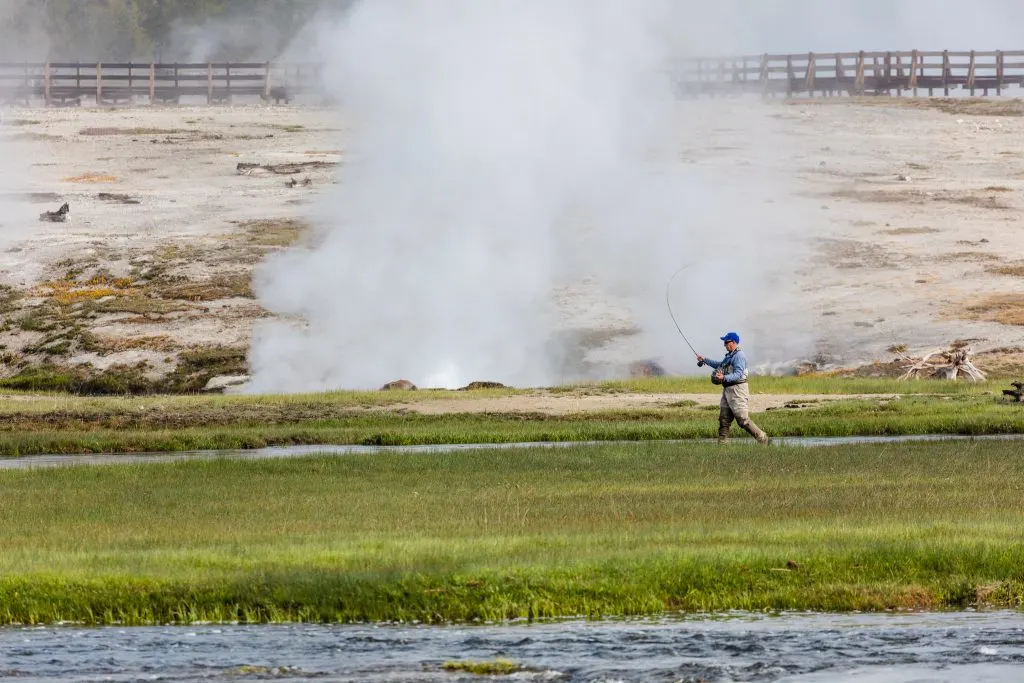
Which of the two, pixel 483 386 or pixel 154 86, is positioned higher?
pixel 154 86

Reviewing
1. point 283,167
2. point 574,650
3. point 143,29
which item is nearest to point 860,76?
point 283,167

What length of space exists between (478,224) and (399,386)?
9270mm

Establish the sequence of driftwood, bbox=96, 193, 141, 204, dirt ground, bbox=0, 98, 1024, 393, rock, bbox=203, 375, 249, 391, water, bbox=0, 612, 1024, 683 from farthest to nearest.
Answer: driftwood, bbox=96, 193, 141, 204, dirt ground, bbox=0, 98, 1024, 393, rock, bbox=203, 375, 249, 391, water, bbox=0, 612, 1024, 683

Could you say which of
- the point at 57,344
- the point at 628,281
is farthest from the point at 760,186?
the point at 57,344

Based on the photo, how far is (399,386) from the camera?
40562mm

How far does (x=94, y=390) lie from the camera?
4391 cm

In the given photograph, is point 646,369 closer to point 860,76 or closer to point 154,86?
point 860,76

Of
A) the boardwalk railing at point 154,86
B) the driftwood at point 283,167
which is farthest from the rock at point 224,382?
the boardwalk railing at point 154,86

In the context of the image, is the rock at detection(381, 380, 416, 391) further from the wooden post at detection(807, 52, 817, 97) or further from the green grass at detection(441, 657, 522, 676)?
the wooden post at detection(807, 52, 817, 97)

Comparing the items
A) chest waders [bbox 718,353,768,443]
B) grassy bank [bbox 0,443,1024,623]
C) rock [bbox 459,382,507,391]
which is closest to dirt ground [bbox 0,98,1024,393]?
rock [bbox 459,382,507,391]

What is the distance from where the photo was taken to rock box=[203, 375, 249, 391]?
141ft

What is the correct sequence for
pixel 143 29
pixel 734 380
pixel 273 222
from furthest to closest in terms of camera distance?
pixel 143 29
pixel 273 222
pixel 734 380

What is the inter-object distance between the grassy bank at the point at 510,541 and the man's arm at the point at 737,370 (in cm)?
212

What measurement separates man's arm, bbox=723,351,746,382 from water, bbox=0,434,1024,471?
1.26 m
